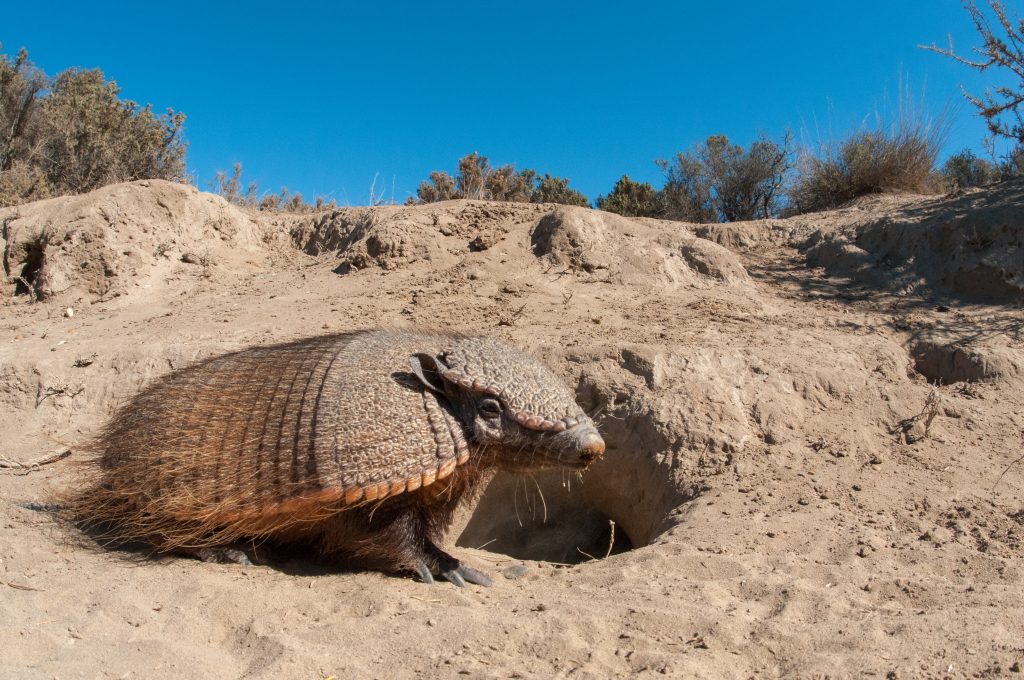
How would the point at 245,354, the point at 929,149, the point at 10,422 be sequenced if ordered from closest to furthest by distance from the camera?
1. the point at 245,354
2. the point at 10,422
3. the point at 929,149

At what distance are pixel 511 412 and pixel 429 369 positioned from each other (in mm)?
536

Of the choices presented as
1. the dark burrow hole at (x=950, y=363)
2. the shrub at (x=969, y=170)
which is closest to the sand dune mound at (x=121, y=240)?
the dark burrow hole at (x=950, y=363)

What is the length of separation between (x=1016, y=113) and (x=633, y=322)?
5.58 metres

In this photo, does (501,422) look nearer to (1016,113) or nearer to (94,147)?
(1016,113)

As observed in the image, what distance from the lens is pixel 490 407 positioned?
405 cm

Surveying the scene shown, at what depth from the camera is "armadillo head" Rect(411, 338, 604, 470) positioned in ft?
13.1

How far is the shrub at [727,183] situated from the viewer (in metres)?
12.9

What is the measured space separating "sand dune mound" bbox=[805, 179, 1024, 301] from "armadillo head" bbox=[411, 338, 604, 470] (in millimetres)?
5166

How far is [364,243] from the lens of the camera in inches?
338

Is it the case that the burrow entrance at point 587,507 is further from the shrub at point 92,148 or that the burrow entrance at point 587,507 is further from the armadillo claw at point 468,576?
the shrub at point 92,148

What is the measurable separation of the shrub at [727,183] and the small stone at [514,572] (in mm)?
10000

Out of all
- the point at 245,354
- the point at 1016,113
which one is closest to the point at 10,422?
the point at 245,354

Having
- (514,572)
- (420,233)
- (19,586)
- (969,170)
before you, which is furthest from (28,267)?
(969,170)

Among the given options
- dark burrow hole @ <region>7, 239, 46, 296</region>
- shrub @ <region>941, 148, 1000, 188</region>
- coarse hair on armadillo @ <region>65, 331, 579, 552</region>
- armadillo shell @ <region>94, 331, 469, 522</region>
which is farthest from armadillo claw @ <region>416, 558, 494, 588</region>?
shrub @ <region>941, 148, 1000, 188</region>
